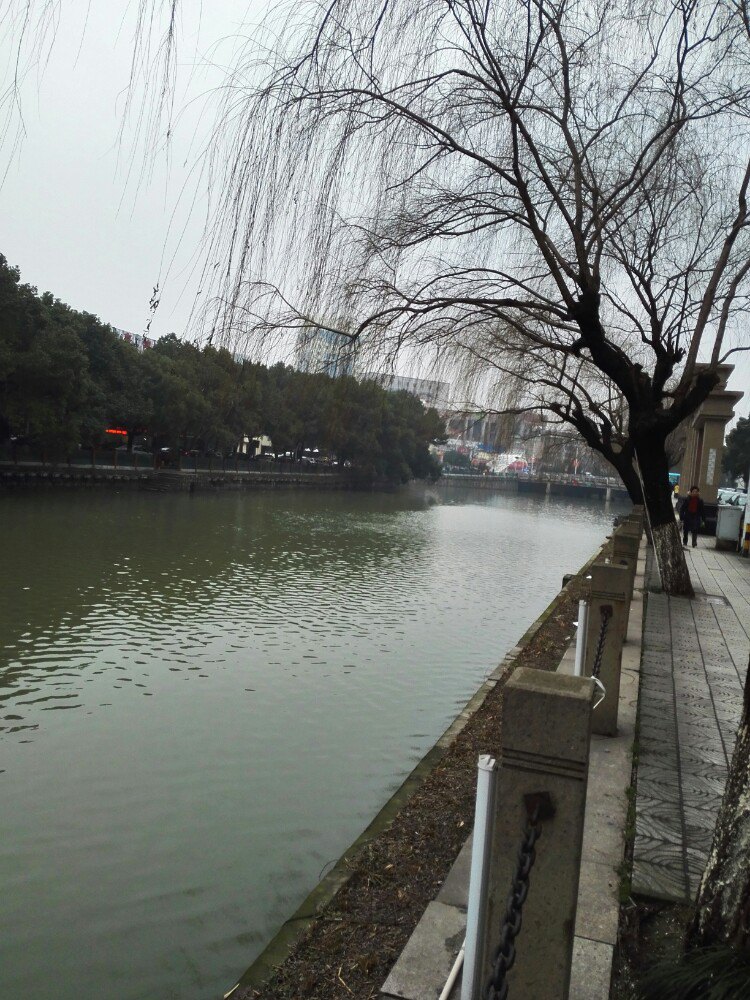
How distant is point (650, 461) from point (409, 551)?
14891 millimetres

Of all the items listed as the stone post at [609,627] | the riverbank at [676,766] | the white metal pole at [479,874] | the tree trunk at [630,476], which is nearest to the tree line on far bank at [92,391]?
the tree trunk at [630,476]

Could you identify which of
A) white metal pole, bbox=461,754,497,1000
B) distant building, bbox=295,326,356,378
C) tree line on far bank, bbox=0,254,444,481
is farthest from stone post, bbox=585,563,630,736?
tree line on far bank, bbox=0,254,444,481

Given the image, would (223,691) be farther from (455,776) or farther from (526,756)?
(526,756)

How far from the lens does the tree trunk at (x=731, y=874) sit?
Answer: 263 cm

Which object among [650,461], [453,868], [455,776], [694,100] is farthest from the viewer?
[650,461]

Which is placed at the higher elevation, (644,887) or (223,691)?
(644,887)

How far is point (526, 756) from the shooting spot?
7.17ft

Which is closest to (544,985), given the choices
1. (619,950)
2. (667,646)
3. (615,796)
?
(619,950)

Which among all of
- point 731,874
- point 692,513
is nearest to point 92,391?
point 692,513

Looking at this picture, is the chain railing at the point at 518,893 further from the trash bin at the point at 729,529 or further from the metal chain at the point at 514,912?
the trash bin at the point at 729,529

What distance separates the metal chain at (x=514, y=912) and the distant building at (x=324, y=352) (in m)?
4.24

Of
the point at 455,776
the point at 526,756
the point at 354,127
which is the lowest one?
the point at 455,776

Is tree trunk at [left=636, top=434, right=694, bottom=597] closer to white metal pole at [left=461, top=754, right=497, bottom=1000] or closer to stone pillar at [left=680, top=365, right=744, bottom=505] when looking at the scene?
white metal pole at [left=461, top=754, right=497, bottom=1000]

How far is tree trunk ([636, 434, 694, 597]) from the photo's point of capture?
37.2ft
